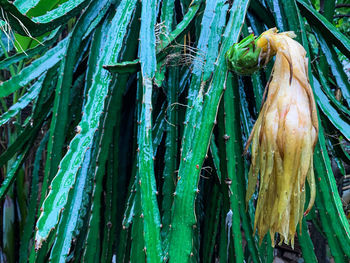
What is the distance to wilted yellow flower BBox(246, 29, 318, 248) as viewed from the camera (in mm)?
364

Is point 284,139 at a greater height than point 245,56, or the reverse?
point 245,56

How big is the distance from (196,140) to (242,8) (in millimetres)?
239

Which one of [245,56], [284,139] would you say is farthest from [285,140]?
[245,56]

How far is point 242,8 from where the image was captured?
0.52m

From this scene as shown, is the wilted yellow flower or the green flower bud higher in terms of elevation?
the green flower bud

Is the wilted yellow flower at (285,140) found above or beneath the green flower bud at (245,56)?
beneath

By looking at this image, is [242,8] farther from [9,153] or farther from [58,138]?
[9,153]

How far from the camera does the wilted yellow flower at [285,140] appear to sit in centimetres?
36

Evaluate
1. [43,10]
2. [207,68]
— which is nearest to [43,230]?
[207,68]

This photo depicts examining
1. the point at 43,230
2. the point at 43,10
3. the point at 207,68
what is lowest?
the point at 43,230

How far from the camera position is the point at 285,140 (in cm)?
36

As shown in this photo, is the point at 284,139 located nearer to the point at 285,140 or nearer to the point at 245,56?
the point at 285,140

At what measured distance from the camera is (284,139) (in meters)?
0.36

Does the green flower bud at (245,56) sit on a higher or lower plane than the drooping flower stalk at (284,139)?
higher
